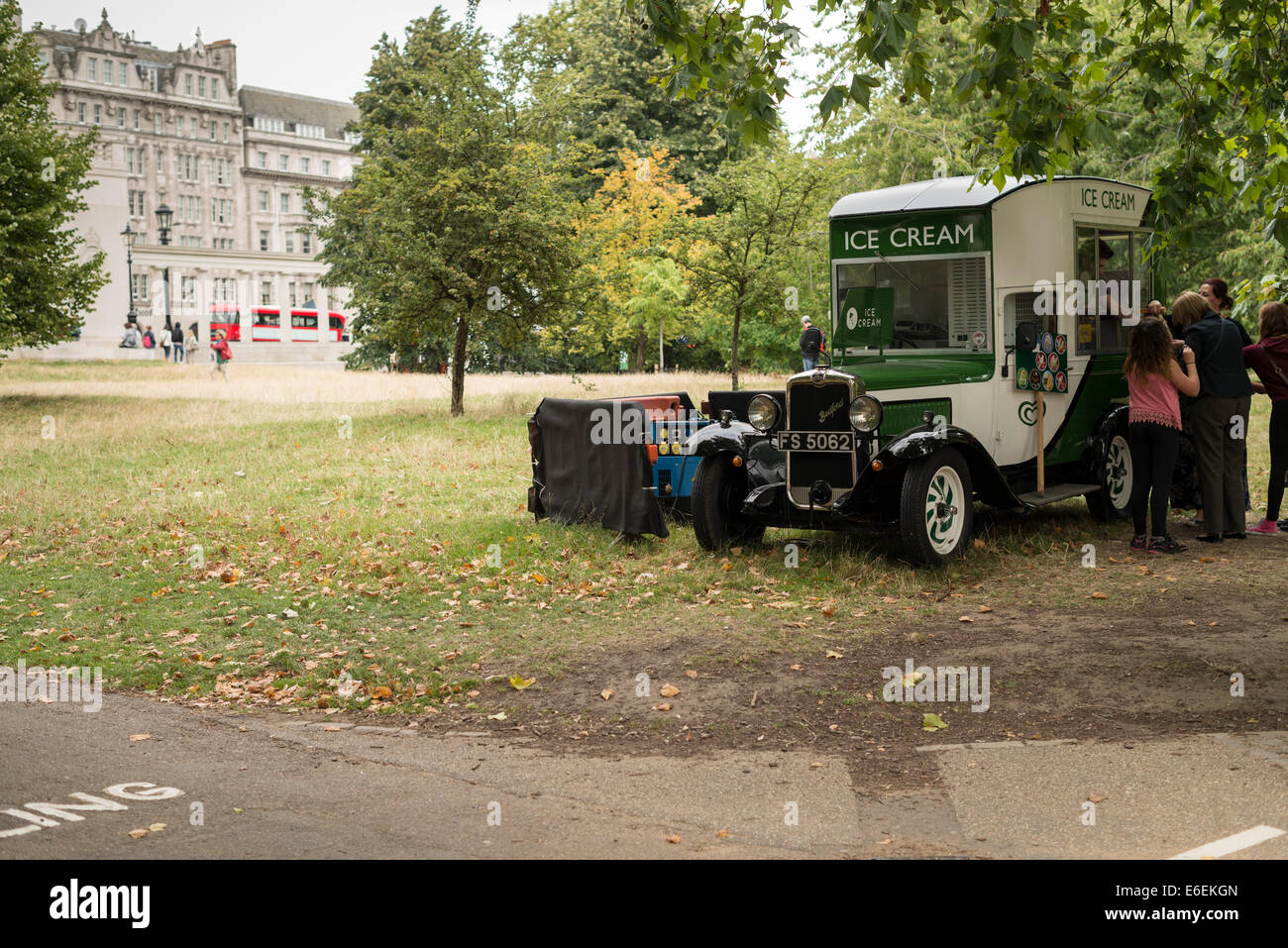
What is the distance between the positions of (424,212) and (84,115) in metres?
98.7


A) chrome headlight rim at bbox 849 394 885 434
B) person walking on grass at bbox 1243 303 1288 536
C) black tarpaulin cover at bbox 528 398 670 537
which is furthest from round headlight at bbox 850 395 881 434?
person walking on grass at bbox 1243 303 1288 536

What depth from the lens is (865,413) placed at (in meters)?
10.3

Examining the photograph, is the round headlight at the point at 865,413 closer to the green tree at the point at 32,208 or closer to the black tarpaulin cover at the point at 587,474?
the black tarpaulin cover at the point at 587,474

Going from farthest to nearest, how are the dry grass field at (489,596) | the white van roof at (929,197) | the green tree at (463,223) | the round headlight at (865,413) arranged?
the green tree at (463,223) < the white van roof at (929,197) < the round headlight at (865,413) < the dry grass field at (489,596)

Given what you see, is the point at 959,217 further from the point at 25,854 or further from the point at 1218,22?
the point at 25,854

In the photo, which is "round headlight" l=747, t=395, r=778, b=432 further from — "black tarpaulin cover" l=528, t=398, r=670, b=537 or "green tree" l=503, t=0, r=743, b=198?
"green tree" l=503, t=0, r=743, b=198

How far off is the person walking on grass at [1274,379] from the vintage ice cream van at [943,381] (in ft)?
4.38

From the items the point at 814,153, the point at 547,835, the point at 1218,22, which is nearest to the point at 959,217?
the point at 1218,22

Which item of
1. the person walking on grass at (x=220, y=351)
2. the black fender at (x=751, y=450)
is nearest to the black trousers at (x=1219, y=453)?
the black fender at (x=751, y=450)

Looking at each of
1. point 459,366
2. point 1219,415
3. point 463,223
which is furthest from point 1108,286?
point 459,366

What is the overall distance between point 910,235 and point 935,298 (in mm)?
635

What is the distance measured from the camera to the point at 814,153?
3516 centimetres

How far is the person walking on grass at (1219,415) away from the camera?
1135cm

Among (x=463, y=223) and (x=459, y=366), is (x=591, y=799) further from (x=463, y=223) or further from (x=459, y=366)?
(x=459, y=366)
